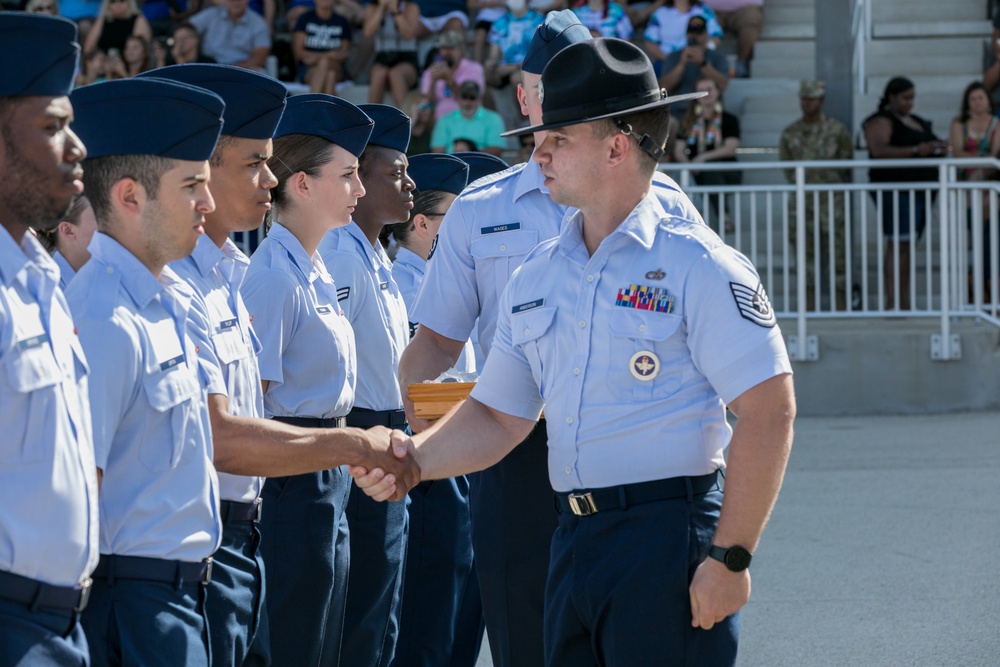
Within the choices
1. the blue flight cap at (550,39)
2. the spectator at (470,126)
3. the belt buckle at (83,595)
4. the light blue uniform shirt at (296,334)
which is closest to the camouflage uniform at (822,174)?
the spectator at (470,126)

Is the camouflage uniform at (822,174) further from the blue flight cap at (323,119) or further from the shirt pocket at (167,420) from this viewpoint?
the shirt pocket at (167,420)

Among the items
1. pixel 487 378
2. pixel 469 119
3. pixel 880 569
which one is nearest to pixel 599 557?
pixel 487 378

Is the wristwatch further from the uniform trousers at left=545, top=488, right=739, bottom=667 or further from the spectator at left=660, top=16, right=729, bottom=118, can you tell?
the spectator at left=660, top=16, right=729, bottom=118

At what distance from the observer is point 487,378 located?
11.3 ft

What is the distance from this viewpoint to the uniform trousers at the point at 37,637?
2.32 meters

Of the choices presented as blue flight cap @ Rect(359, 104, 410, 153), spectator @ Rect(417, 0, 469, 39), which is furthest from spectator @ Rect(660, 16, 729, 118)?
blue flight cap @ Rect(359, 104, 410, 153)

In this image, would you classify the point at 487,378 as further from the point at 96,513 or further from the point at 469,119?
the point at 469,119

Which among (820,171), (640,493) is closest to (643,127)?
(640,493)

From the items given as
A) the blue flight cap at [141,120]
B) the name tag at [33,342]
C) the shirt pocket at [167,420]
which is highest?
the blue flight cap at [141,120]

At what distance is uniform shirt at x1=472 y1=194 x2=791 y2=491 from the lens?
2.94 metres

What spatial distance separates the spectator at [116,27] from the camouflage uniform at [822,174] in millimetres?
6642

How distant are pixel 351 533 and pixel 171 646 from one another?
166 cm

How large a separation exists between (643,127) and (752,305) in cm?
51

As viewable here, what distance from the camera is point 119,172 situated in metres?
2.85
